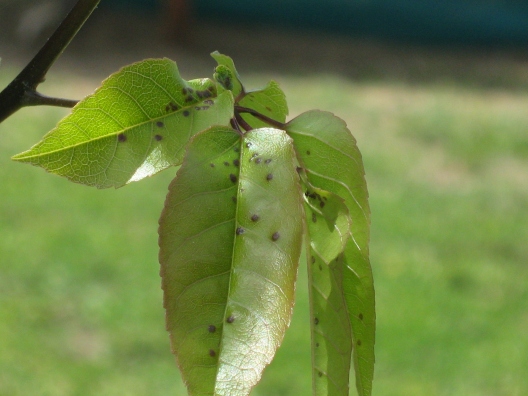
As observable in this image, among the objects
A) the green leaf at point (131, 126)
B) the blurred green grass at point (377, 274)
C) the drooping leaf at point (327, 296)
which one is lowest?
the blurred green grass at point (377, 274)

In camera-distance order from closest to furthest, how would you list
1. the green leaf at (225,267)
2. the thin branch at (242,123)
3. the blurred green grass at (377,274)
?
the green leaf at (225,267)
the thin branch at (242,123)
the blurred green grass at (377,274)

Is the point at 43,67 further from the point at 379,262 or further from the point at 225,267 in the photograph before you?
the point at 379,262

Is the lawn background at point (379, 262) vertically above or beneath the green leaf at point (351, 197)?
beneath

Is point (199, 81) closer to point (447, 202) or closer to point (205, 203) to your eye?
point (205, 203)

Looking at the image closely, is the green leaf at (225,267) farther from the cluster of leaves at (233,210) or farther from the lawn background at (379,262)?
the lawn background at (379,262)

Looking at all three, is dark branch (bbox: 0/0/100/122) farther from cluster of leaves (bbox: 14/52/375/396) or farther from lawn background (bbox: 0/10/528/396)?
lawn background (bbox: 0/10/528/396)

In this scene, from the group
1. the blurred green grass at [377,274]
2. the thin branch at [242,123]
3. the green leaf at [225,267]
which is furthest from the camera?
the blurred green grass at [377,274]

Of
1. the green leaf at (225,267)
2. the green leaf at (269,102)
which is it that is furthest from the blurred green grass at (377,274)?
the green leaf at (225,267)

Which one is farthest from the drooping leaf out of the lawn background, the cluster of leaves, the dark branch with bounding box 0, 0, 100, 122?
the lawn background
